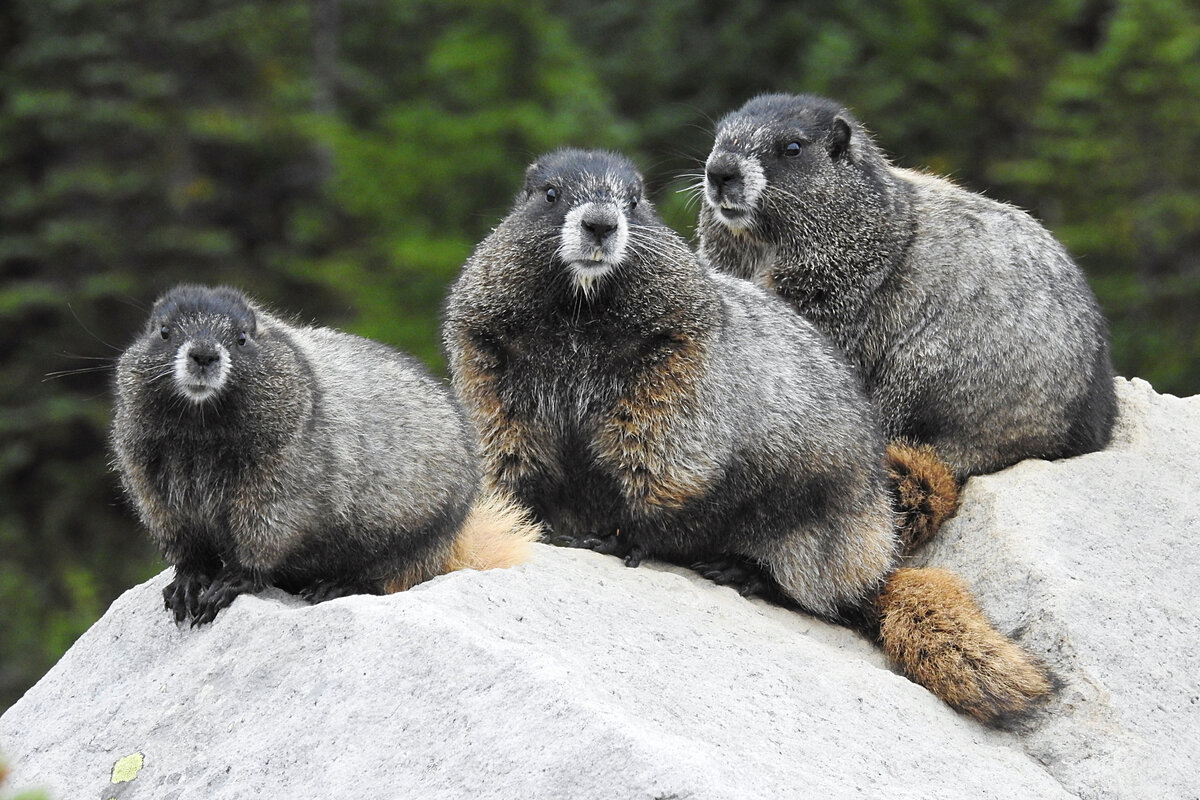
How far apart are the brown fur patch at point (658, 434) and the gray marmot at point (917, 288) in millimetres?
2168

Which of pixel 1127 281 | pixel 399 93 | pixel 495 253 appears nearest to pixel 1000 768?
pixel 495 253

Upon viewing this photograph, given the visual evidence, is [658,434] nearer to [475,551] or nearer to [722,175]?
[475,551]

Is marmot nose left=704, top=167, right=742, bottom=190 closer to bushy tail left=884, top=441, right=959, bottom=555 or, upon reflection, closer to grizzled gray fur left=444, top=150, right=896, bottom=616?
grizzled gray fur left=444, top=150, right=896, bottom=616

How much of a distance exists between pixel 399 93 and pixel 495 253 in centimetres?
2338

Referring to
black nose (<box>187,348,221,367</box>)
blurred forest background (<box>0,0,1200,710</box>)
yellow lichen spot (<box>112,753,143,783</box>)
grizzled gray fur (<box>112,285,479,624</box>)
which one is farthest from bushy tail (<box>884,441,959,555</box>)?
blurred forest background (<box>0,0,1200,710</box>)

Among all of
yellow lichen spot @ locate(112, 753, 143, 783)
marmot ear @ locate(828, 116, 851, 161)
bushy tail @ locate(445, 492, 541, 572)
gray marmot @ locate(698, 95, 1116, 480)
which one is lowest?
yellow lichen spot @ locate(112, 753, 143, 783)

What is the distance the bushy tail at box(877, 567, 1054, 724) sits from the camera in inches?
310

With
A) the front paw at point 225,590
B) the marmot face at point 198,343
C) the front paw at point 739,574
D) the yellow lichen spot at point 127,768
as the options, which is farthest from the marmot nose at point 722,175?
the yellow lichen spot at point 127,768

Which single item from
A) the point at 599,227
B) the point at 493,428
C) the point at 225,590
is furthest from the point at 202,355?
the point at 599,227

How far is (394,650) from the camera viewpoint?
655cm

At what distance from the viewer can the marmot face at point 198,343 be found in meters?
7.03

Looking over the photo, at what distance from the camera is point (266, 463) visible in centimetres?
722

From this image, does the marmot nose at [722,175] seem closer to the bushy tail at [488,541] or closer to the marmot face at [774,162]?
the marmot face at [774,162]

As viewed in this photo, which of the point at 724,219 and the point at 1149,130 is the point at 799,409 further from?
the point at 1149,130
